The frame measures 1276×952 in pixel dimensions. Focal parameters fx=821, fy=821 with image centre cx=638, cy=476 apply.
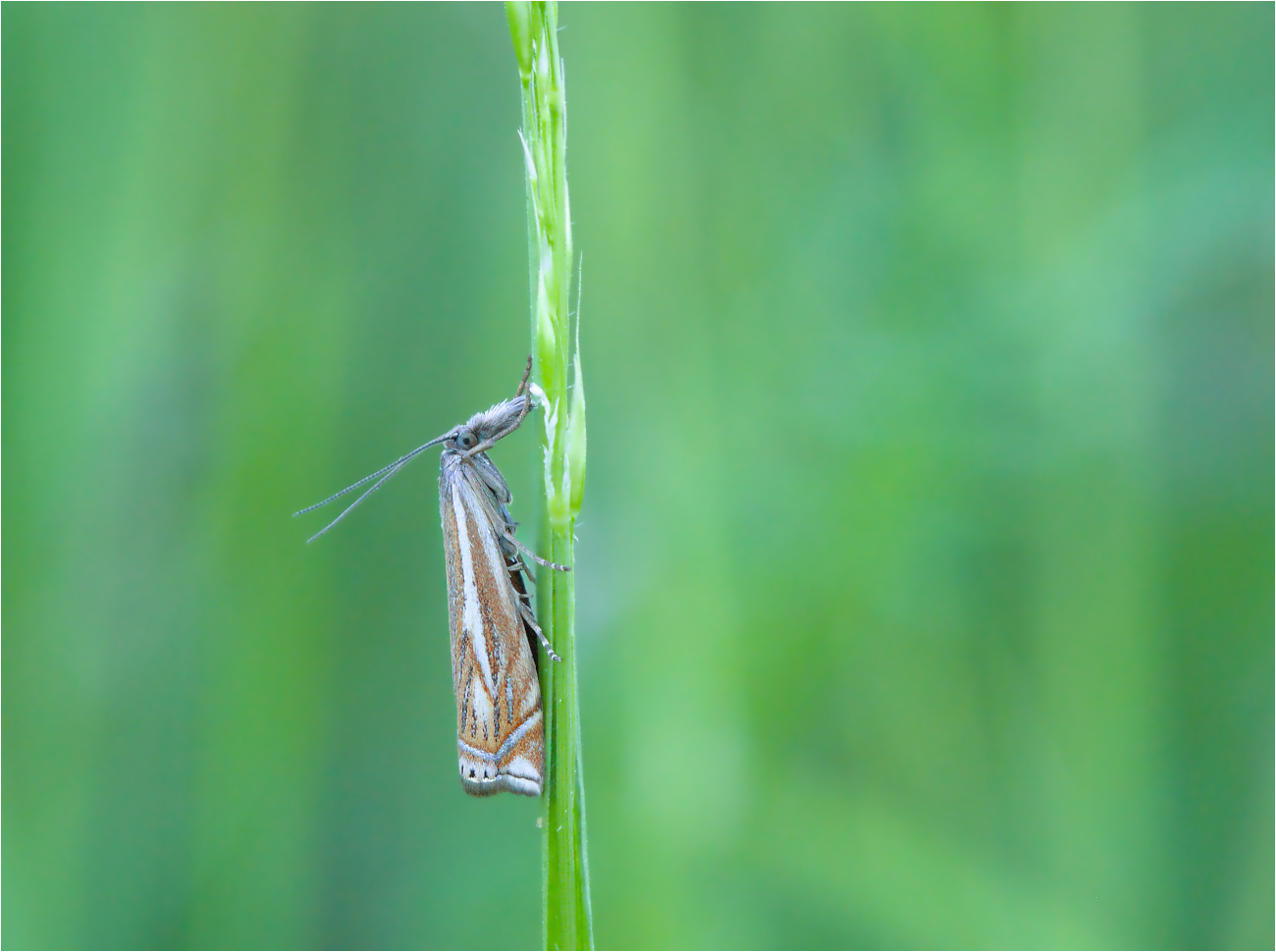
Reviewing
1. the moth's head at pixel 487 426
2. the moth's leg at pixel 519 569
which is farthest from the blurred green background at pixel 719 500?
the moth's head at pixel 487 426

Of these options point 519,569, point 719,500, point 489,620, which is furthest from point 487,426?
point 719,500

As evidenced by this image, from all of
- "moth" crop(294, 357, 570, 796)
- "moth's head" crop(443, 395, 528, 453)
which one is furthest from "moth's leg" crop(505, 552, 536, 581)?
"moth's head" crop(443, 395, 528, 453)

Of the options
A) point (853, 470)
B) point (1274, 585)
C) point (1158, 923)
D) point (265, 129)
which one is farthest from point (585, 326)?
point (1158, 923)

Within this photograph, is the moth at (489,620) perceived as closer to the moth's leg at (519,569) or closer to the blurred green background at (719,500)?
the moth's leg at (519,569)

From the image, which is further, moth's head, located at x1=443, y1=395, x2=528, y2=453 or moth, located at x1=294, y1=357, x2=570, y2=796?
moth's head, located at x1=443, y1=395, x2=528, y2=453

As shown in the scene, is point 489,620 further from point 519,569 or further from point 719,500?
point 719,500

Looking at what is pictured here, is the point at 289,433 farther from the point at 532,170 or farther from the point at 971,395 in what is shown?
the point at 971,395

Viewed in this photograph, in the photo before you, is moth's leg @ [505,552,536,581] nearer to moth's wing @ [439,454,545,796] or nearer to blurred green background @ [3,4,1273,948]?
moth's wing @ [439,454,545,796]
